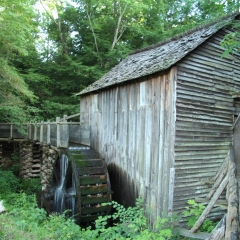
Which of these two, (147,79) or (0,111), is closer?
(147,79)

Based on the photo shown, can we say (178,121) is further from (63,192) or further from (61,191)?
(61,191)

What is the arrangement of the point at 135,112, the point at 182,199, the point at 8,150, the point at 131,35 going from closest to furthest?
the point at 182,199, the point at 135,112, the point at 8,150, the point at 131,35

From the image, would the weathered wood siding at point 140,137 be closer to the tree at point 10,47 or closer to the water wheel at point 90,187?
the water wheel at point 90,187

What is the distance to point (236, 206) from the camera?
2.62 m

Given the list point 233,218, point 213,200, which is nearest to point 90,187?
point 213,200

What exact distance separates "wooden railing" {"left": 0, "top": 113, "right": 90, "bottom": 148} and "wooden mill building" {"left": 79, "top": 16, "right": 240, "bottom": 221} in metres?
1.99

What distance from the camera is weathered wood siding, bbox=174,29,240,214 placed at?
5.90 metres

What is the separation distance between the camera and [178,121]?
5828 mm

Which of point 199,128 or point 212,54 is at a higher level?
point 212,54

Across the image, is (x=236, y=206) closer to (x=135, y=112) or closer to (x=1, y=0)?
(x=135, y=112)

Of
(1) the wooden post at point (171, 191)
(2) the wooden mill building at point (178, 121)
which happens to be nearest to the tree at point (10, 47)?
(2) the wooden mill building at point (178, 121)

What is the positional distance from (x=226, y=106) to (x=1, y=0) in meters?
8.12

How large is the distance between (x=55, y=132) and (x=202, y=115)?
4.84 meters

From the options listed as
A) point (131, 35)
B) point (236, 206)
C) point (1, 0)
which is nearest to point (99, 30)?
point (131, 35)
